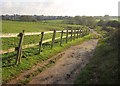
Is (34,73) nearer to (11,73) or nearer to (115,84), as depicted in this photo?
(11,73)

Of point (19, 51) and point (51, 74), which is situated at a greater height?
point (19, 51)

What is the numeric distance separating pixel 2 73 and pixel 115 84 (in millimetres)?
4777

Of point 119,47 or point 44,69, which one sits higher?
point 119,47

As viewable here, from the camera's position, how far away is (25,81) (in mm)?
10031

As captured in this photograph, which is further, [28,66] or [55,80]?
[28,66]

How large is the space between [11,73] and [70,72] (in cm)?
267

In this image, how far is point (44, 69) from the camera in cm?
1259

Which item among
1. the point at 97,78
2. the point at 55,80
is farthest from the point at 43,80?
the point at 97,78

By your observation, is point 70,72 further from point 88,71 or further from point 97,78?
point 97,78

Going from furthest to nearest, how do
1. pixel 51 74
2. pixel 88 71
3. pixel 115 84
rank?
pixel 51 74 → pixel 88 71 → pixel 115 84

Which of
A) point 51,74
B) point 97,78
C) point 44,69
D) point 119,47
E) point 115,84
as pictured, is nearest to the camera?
point 115,84

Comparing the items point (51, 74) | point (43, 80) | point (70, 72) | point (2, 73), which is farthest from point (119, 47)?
point (2, 73)

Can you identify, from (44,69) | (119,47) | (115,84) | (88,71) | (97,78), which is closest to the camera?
(115,84)

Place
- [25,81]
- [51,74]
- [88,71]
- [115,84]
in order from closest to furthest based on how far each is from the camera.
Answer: [115,84] < [25,81] < [88,71] < [51,74]
